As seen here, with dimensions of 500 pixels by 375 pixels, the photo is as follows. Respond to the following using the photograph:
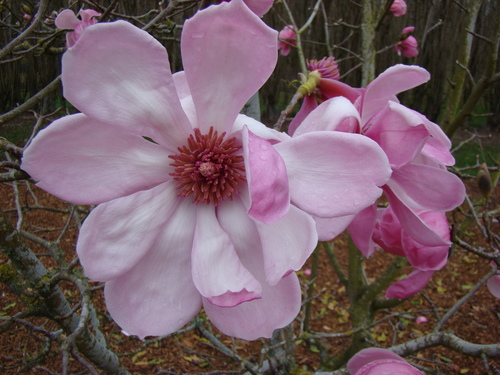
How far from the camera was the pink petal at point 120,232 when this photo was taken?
0.53 m

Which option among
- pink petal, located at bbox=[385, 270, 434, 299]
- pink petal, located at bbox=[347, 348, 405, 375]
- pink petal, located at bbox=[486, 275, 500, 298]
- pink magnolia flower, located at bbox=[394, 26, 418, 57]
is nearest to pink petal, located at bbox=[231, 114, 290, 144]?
pink petal, located at bbox=[385, 270, 434, 299]

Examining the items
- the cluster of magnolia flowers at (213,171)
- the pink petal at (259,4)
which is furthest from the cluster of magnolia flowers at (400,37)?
the cluster of magnolia flowers at (213,171)

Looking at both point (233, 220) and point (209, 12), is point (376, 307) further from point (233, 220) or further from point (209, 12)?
point (209, 12)

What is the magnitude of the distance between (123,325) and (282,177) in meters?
0.30

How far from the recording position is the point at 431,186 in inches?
21.9

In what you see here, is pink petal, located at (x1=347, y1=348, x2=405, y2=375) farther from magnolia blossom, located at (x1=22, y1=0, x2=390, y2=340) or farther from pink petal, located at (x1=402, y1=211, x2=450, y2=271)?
magnolia blossom, located at (x1=22, y1=0, x2=390, y2=340)

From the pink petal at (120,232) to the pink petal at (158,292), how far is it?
2 centimetres

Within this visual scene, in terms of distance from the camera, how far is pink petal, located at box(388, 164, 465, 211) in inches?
21.7

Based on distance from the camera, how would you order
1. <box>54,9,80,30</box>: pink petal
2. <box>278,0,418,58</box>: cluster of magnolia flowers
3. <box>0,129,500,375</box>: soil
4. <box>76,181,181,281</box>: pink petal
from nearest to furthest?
<box>76,181,181,281</box>: pink petal, <box>54,9,80,30</box>: pink petal, <box>278,0,418,58</box>: cluster of magnolia flowers, <box>0,129,500,375</box>: soil

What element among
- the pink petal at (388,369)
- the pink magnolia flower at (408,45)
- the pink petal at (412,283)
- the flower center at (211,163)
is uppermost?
the flower center at (211,163)

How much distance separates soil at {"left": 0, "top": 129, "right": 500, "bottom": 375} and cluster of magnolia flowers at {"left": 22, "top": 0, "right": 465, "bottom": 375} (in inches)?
64.9

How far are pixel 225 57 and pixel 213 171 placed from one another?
16 cm

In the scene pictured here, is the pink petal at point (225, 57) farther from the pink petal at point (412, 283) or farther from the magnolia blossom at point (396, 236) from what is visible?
the pink petal at point (412, 283)

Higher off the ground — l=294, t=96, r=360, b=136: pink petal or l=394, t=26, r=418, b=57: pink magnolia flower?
l=294, t=96, r=360, b=136: pink petal
